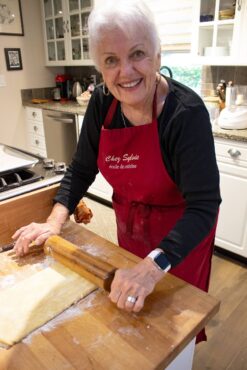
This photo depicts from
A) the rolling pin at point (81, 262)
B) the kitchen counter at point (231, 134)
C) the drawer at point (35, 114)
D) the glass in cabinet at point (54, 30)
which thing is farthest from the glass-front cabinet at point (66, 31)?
the rolling pin at point (81, 262)

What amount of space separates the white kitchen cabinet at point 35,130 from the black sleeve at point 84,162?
2.35 metres

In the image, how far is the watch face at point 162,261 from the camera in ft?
2.13

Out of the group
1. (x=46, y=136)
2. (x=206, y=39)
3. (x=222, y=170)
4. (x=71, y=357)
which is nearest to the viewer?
(x=71, y=357)

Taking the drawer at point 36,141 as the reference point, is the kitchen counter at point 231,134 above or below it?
above

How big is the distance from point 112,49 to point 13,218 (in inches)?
20.8

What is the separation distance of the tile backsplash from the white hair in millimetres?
1655

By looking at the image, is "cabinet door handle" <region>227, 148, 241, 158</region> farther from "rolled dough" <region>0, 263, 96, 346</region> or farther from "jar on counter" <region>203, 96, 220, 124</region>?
"rolled dough" <region>0, 263, 96, 346</region>

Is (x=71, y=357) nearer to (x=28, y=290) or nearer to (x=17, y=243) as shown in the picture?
(x=28, y=290)

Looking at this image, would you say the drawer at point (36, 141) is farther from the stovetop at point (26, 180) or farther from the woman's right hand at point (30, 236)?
the woman's right hand at point (30, 236)

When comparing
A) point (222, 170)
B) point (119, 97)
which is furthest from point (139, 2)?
point (222, 170)

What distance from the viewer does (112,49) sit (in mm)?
718

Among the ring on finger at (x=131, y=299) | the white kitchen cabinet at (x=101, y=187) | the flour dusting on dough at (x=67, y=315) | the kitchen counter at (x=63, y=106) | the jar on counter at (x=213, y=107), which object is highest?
the jar on counter at (x=213, y=107)

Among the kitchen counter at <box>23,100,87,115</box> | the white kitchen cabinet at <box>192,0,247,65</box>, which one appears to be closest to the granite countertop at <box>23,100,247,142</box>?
the kitchen counter at <box>23,100,87,115</box>

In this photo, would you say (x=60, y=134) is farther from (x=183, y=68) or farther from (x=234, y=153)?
(x=234, y=153)
